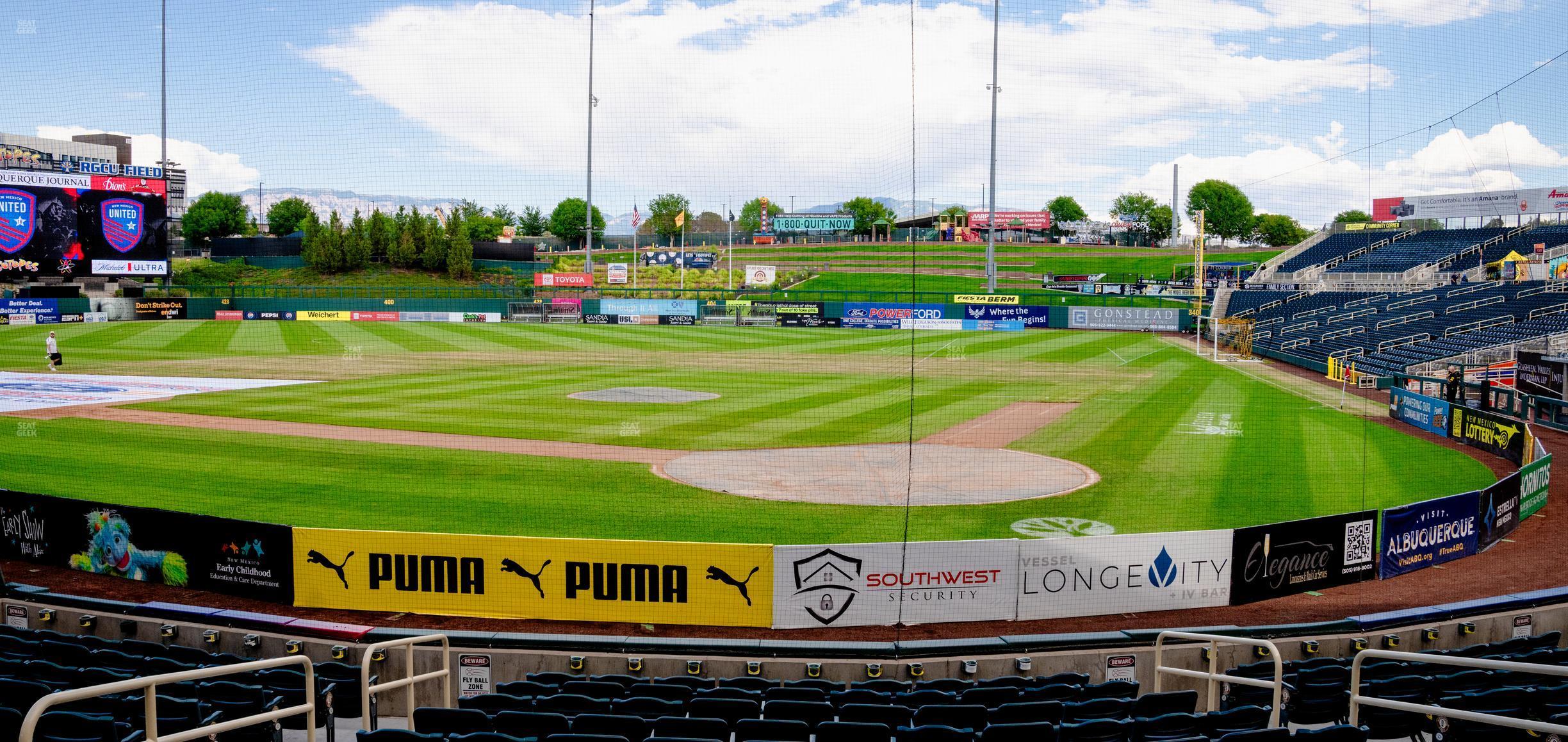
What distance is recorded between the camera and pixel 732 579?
458 inches

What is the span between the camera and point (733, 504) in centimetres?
1756

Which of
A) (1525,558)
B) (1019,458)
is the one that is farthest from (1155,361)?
(1525,558)

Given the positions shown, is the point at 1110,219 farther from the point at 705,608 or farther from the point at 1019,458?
the point at 705,608

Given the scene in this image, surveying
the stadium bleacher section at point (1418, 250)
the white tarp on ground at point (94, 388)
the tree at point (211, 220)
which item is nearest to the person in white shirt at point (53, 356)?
the white tarp on ground at point (94, 388)

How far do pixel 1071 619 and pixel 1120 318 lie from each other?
167 ft

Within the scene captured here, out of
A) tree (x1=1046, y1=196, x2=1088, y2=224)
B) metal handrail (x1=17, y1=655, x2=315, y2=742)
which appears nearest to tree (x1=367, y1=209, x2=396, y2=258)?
metal handrail (x1=17, y1=655, x2=315, y2=742)

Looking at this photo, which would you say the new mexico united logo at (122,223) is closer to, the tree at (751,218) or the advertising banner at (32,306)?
the advertising banner at (32,306)

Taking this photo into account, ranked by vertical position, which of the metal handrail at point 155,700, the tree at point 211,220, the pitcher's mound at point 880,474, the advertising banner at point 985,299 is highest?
the tree at point 211,220

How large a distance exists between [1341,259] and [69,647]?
68082 millimetres

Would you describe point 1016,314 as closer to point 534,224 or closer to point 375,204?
point 375,204

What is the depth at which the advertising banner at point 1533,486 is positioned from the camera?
1725 centimetres

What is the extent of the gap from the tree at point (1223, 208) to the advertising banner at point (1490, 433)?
89313 millimetres

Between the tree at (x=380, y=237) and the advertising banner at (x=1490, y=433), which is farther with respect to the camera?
the tree at (x=380, y=237)

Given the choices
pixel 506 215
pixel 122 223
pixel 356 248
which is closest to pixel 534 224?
pixel 506 215
